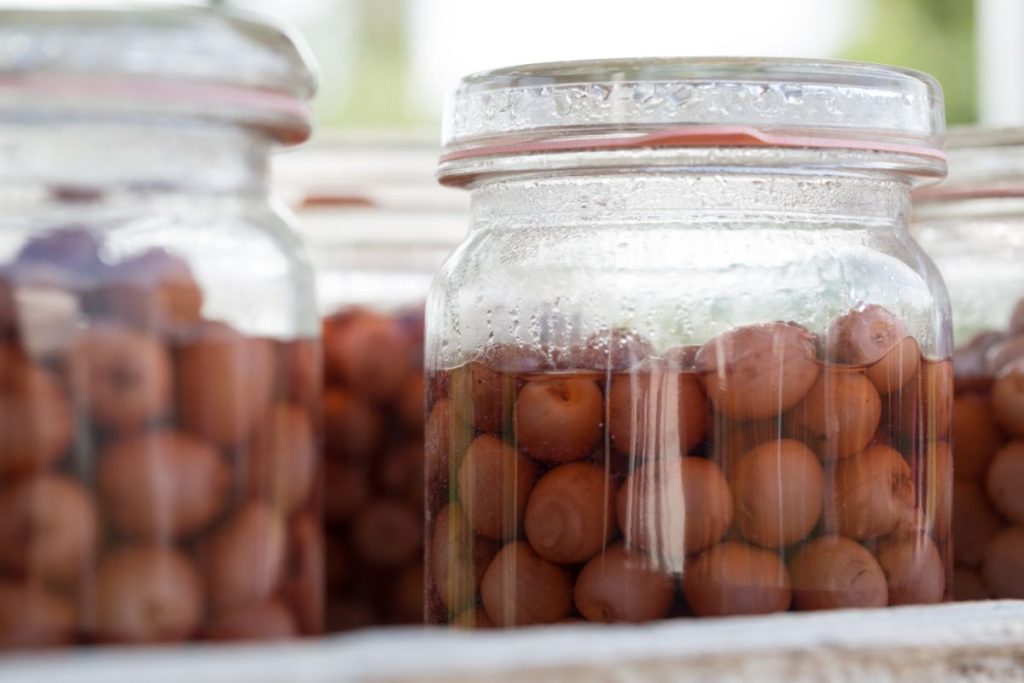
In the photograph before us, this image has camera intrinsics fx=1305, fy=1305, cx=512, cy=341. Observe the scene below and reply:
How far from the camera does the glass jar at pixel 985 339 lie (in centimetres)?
62

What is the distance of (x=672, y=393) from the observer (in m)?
0.51

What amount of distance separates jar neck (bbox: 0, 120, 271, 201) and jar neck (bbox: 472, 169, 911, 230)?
6.3 inches

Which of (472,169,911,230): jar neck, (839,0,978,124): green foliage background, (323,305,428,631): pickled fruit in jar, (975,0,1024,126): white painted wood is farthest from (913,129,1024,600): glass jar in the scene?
(839,0,978,124): green foliage background

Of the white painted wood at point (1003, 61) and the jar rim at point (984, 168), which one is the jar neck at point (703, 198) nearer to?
the jar rim at point (984, 168)

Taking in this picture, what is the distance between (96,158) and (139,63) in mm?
47

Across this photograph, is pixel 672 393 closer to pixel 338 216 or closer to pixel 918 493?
pixel 918 493

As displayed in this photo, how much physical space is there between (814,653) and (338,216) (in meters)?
0.52

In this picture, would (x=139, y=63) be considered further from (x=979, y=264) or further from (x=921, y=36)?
(x=921, y=36)

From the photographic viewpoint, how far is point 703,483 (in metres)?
0.50

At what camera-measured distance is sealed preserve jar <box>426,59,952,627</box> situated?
1.66 feet

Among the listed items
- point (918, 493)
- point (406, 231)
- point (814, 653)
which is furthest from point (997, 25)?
point (814, 653)

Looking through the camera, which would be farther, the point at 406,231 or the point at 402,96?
the point at 402,96

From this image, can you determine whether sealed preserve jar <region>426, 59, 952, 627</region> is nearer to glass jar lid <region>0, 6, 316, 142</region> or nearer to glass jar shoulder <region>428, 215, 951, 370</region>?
glass jar shoulder <region>428, 215, 951, 370</region>

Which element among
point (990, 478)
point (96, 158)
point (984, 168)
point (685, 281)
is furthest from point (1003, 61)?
point (96, 158)
